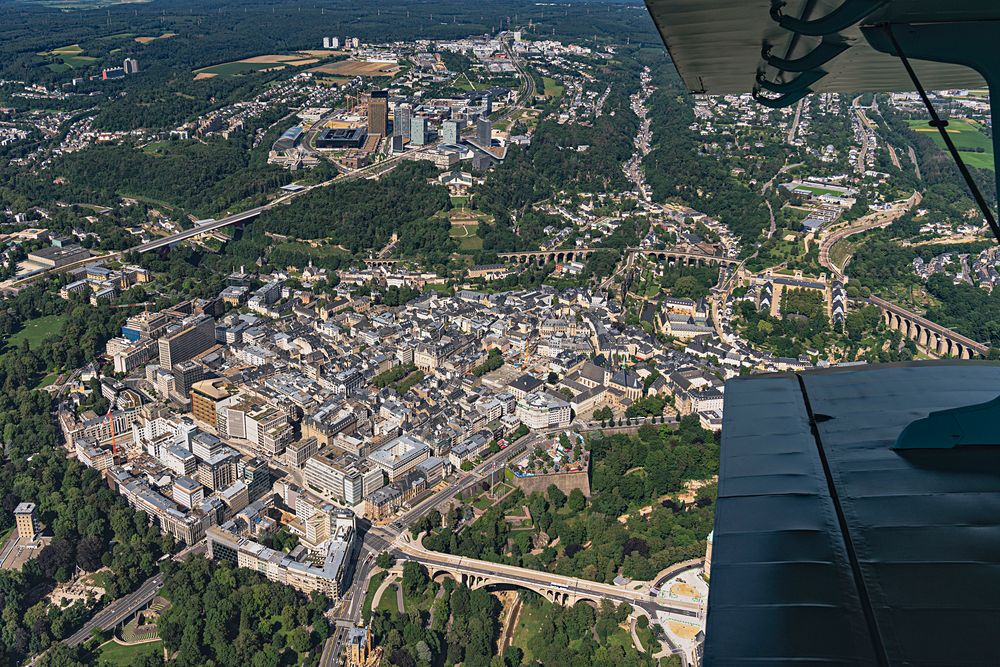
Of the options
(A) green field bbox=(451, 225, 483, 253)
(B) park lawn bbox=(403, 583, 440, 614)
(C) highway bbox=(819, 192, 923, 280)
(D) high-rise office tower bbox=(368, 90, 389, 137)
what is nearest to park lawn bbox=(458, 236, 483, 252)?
(A) green field bbox=(451, 225, 483, 253)

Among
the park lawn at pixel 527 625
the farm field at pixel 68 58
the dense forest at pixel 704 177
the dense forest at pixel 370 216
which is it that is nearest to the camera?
the park lawn at pixel 527 625

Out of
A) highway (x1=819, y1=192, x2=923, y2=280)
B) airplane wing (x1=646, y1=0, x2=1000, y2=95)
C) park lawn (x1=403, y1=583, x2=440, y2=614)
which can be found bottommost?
park lawn (x1=403, y1=583, x2=440, y2=614)

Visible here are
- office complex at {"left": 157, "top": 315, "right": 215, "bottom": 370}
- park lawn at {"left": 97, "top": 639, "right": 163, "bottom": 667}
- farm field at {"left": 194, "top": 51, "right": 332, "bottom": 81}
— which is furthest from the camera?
farm field at {"left": 194, "top": 51, "right": 332, "bottom": 81}

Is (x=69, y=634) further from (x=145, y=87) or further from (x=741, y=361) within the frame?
(x=145, y=87)

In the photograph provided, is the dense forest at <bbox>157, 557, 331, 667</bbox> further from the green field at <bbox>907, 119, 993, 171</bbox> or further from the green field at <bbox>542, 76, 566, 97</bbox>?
the green field at <bbox>542, 76, 566, 97</bbox>

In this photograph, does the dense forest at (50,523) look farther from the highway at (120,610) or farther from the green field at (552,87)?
the green field at (552,87)

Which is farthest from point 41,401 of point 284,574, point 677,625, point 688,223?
point 688,223

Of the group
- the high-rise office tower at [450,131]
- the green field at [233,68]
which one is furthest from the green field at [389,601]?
the green field at [233,68]
